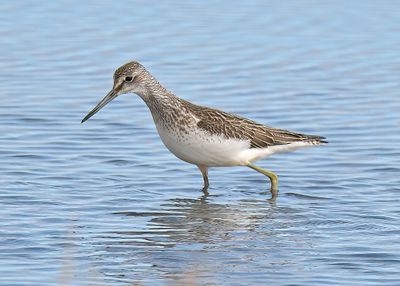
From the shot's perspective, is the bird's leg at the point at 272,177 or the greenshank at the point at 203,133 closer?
the greenshank at the point at 203,133

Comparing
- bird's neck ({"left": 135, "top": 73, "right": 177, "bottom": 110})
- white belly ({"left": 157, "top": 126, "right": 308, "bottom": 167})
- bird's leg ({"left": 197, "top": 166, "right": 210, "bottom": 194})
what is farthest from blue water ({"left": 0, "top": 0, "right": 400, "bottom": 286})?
bird's neck ({"left": 135, "top": 73, "right": 177, "bottom": 110})

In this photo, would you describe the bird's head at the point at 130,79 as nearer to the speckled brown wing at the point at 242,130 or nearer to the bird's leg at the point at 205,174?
the speckled brown wing at the point at 242,130

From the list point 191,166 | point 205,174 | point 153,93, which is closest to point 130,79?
point 153,93

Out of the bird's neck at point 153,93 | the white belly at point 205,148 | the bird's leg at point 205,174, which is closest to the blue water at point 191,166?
the bird's leg at point 205,174

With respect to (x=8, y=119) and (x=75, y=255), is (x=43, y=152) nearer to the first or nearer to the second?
(x=8, y=119)

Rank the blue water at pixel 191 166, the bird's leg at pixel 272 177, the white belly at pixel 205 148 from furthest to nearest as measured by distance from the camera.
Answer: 1. the bird's leg at pixel 272 177
2. the white belly at pixel 205 148
3. the blue water at pixel 191 166

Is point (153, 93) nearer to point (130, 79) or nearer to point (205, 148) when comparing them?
point (130, 79)

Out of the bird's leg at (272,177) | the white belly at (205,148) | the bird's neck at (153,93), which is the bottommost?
the bird's leg at (272,177)

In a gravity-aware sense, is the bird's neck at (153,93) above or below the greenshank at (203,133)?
above

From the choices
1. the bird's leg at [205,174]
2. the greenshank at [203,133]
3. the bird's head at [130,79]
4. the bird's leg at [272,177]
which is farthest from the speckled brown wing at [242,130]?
the bird's head at [130,79]

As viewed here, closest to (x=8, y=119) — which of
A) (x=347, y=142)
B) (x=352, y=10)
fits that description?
(x=347, y=142)

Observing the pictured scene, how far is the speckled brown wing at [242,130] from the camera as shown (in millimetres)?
14469

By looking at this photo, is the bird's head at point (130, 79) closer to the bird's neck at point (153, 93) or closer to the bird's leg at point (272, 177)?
the bird's neck at point (153, 93)

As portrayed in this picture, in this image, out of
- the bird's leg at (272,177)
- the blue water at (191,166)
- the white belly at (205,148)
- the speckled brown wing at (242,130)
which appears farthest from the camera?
the bird's leg at (272,177)
